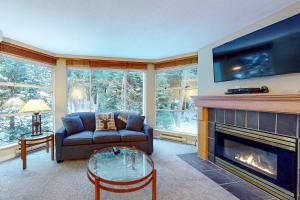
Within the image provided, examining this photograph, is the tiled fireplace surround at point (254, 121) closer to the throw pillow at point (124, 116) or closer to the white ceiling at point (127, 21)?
the white ceiling at point (127, 21)

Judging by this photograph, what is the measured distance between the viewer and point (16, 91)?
11.6 ft

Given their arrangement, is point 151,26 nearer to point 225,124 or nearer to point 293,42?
point 293,42

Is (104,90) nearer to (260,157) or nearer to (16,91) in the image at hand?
(16,91)

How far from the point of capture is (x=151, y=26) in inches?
105

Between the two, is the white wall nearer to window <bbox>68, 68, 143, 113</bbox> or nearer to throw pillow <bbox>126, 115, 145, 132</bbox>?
throw pillow <bbox>126, 115, 145, 132</bbox>

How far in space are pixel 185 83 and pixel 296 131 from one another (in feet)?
9.13

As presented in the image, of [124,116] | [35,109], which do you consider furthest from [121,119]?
[35,109]

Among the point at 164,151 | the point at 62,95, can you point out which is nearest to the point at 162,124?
the point at 164,151

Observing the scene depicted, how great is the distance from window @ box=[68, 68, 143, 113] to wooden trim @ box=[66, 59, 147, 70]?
18 cm

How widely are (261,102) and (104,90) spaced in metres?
3.66

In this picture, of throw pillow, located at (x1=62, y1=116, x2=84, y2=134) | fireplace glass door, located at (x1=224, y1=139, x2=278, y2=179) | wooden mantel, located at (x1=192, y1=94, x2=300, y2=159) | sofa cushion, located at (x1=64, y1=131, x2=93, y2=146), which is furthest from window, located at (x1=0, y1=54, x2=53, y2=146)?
fireplace glass door, located at (x1=224, y1=139, x2=278, y2=179)

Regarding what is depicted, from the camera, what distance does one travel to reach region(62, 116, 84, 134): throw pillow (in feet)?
11.3

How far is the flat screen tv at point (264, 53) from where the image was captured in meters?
1.93

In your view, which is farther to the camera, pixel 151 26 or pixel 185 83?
pixel 185 83
